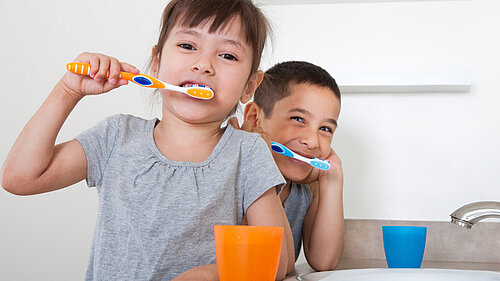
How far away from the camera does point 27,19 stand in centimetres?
164

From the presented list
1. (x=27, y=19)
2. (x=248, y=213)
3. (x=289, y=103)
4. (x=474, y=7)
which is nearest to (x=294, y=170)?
(x=289, y=103)

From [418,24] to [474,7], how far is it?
166 mm

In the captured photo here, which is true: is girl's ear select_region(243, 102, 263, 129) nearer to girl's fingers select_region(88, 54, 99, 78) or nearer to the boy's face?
the boy's face

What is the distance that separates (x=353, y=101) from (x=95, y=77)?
0.98 m

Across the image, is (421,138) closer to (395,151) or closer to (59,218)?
(395,151)

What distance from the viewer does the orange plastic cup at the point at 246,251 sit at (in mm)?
587

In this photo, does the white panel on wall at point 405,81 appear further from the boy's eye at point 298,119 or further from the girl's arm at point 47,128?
the girl's arm at point 47,128

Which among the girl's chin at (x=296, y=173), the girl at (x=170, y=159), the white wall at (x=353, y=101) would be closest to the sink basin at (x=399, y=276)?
the girl at (x=170, y=159)

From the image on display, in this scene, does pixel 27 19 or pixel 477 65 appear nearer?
pixel 477 65

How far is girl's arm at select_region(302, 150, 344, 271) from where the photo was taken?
1242mm

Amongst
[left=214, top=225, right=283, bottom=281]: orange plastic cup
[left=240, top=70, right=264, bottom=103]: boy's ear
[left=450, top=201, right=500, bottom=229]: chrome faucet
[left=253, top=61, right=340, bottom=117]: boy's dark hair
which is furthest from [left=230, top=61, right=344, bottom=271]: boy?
[left=214, top=225, right=283, bottom=281]: orange plastic cup

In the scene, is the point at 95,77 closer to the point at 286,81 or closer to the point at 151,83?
the point at 151,83

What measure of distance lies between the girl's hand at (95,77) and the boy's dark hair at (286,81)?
619mm

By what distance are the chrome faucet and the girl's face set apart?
44cm
